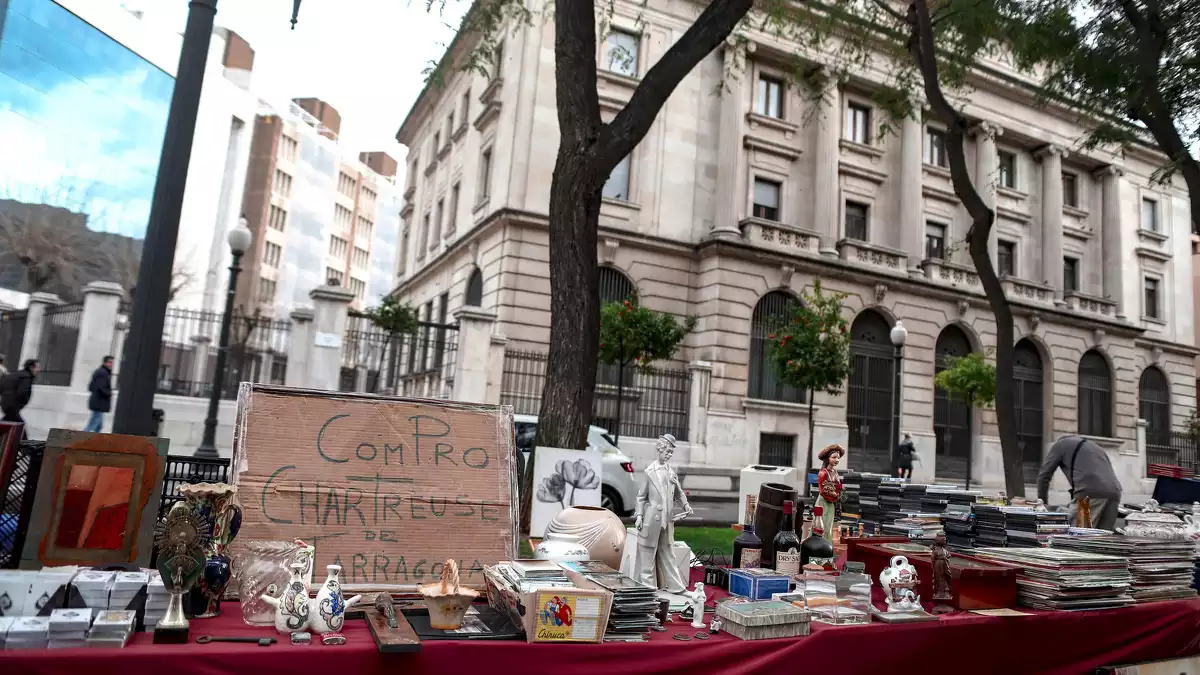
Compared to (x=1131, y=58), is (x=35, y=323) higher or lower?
lower

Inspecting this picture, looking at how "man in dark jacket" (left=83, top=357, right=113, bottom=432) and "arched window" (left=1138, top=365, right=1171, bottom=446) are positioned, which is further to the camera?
"arched window" (left=1138, top=365, right=1171, bottom=446)

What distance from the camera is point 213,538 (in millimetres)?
2580

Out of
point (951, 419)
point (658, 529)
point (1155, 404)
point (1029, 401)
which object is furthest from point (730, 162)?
point (1155, 404)

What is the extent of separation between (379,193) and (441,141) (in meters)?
51.3

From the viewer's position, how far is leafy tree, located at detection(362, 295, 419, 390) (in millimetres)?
17016

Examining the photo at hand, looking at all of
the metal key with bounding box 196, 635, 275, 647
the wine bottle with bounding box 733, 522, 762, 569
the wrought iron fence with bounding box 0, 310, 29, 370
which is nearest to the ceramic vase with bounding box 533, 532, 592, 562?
the wine bottle with bounding box 733, 522, 762, 569

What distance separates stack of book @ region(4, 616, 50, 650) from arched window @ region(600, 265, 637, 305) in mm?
20141

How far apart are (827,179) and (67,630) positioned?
24690 mm

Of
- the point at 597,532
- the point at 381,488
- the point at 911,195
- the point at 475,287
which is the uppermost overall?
the point at 911,195

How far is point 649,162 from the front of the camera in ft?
73.9

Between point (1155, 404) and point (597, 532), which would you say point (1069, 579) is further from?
point (1155, 404)

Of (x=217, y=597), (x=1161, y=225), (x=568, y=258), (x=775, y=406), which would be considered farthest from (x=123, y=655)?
(x=1161, y=225)

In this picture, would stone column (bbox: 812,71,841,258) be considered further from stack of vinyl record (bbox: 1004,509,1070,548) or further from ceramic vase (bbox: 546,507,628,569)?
ceramic vase (bbox: 546,507,628,569)

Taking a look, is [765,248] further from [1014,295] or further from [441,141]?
[441,141]
